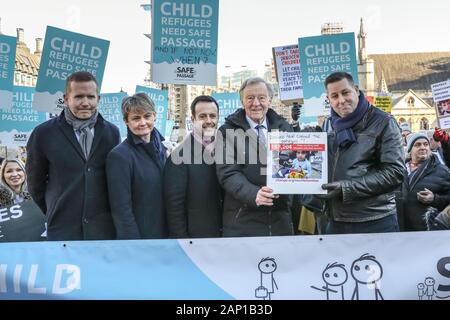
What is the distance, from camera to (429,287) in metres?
3.69

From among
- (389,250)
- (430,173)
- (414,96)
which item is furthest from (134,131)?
(414,96)

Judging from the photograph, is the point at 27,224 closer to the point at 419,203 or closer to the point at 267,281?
the point at 267,281

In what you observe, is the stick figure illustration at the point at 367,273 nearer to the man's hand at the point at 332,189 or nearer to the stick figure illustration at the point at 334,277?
the stick figure illustration at the point at 334,277

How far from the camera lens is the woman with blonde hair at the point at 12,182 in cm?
597

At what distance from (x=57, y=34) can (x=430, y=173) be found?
13.0 ft

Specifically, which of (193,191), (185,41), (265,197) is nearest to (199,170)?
(193,191)

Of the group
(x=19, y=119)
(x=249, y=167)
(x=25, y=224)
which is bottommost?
(x=25, y=224)

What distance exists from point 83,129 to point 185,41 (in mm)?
1921

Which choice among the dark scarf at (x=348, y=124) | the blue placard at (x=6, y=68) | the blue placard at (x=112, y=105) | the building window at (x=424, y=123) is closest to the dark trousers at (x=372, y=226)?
the dark scarf at (x=348, y=124)

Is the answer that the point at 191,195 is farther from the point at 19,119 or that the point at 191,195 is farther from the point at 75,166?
the point at 19,119

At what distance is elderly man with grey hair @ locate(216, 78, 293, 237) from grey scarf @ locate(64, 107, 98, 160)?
3.04 feet

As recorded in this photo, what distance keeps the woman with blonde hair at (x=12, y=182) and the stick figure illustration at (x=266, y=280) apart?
3106mm

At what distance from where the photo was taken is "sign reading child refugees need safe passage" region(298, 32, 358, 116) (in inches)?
281

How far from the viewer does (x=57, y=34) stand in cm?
620
